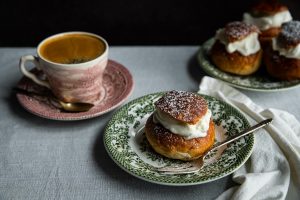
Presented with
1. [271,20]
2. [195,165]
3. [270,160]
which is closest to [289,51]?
[271,20]

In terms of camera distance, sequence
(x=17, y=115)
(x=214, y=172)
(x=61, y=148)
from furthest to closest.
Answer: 1. (x=17, y=115)
2. (x=61, y=148)
3. (x=214, y=172)

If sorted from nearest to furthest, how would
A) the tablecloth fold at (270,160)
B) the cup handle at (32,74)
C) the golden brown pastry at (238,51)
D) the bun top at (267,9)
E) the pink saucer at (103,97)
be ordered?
the tablecloth fold at (270,160) < the pink saucer at (103,97) < the cup handle at (32,74) < the golden brown pastry at (238,51) < the bun top at (267,9)

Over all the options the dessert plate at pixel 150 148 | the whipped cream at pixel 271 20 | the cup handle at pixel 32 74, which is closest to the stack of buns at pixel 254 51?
the whipped cream at pixel 271 20

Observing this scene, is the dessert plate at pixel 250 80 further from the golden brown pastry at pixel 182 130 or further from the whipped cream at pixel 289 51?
the golden brown pastry at pixel 182 130

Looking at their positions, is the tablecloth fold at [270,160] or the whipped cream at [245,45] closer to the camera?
the tablecloth fold at [270,160]

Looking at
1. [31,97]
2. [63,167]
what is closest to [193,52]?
[31,97]

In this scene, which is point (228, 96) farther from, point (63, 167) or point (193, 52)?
point (63, 167)
